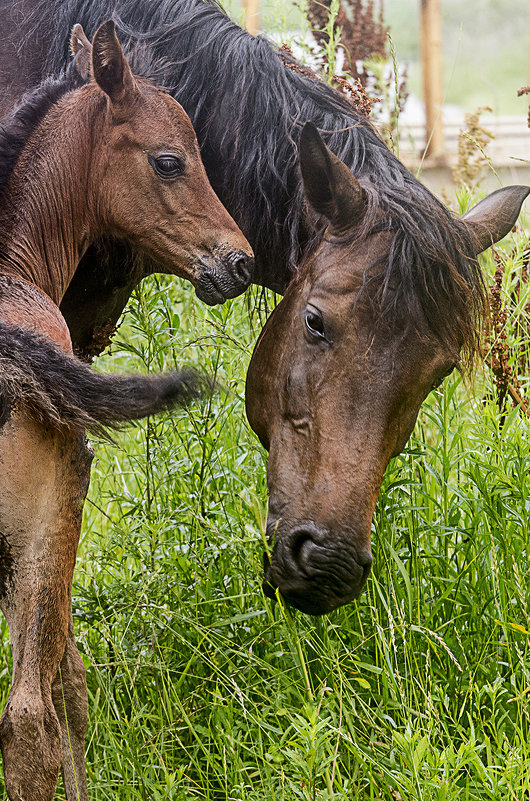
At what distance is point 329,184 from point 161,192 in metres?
0.55

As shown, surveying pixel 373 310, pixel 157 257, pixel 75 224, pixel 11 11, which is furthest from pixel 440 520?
pixel 11 11

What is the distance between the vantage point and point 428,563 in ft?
11.7

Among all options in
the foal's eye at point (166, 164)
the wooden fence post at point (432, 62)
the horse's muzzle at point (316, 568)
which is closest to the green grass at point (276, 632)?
the horse's muzzle at point (316, 568)

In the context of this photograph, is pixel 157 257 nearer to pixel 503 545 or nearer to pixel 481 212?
pixel 481 212

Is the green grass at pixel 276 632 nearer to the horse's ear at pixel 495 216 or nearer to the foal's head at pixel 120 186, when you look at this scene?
the horse's ear at pixel 495 216

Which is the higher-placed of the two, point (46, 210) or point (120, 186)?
point (120, 186)

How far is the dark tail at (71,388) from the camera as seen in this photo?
6.95ft

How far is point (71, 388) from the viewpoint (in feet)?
7.04

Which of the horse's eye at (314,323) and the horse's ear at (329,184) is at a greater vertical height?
the horse's ear at (329,184)

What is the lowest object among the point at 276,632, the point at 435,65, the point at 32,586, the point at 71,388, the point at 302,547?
the point at 276,632

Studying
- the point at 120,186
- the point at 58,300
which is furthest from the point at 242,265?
the point at 58,300

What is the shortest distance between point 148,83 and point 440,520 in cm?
203

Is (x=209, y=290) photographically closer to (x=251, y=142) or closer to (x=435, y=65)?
(x=251, y=142)

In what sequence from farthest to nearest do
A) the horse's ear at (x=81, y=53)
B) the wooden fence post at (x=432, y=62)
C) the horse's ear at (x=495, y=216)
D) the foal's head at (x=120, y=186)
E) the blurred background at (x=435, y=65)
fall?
the wooden fence post at (x=432, y=62) < the blurred background at (x=435, y=65) < the horse's ear at (x=495, y=216) < the horse's ear at (x=81, y=53) < the foal's head at (x=120, y=186)
